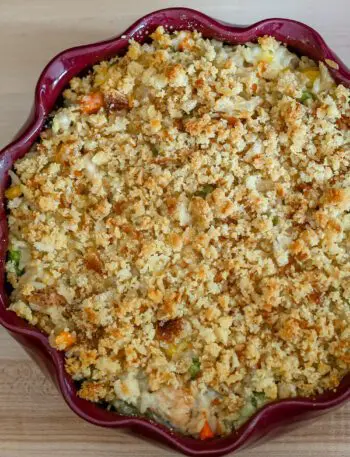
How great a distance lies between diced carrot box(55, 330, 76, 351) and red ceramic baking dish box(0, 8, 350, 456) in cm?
2

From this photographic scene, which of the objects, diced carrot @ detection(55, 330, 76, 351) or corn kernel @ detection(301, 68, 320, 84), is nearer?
diced carrot @ detection(55, 330, 76, 351)

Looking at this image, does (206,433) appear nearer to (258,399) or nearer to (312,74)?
(258,399)

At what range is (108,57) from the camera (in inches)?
69.7

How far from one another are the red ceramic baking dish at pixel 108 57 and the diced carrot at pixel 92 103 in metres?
0.07

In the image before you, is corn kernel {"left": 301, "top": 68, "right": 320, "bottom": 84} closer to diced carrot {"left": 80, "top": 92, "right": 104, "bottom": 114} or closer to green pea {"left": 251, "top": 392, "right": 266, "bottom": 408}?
diced carrot {"left": 80, "top": 92, "right": 104, "bottom": 114}

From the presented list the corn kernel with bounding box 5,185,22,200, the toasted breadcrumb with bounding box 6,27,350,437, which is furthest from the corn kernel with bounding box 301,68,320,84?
the corn kernel with bounding box 5,185,22,200

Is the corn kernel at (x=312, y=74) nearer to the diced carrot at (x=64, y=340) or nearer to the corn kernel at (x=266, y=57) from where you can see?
the corn kernel at (x=266, y=57)

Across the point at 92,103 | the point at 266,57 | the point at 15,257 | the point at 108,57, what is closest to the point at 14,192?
the point at 15,257

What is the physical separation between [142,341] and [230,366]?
18 centimetres

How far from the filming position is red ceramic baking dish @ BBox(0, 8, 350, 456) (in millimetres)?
1535

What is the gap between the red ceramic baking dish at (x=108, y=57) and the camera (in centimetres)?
154

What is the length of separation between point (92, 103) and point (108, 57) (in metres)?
0.12

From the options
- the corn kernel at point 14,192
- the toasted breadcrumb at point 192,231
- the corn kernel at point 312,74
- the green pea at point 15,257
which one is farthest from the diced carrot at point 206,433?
the corn kernel at point 312,74

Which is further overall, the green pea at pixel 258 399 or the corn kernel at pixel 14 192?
the corn kernel at pixel 14 192
